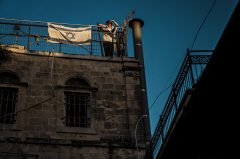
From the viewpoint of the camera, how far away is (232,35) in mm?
8180

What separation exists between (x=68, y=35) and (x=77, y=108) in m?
3.65

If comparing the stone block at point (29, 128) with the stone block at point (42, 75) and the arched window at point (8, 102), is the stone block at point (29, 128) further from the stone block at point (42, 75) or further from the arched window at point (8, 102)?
the stone block at point (42, 75)

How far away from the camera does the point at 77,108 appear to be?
1730 cm

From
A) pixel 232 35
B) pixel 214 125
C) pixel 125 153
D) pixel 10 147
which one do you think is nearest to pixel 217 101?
pixel 214 125

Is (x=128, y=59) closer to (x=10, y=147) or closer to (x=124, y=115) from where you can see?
(x=124, y=115)

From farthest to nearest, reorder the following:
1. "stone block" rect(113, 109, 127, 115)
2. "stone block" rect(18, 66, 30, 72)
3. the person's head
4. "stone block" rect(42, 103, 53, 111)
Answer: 1. the person's head
2. "stone block" rect(18, 66, 30, 72)
3. "stone block" rect(113, 109, 127, 115)
4. "stone block" rect(42, 103, 53, 111)

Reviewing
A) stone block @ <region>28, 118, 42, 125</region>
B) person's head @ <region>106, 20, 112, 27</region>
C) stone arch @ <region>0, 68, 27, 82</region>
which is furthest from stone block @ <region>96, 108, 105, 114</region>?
person's head @ <region>106, 20, 112, 27</region>

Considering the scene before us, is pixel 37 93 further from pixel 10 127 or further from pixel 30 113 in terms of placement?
pixel 10 127

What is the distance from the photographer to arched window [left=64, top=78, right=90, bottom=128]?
16906mm

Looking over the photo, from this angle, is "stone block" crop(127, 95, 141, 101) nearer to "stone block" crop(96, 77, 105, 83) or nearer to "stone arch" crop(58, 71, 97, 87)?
"stone block" crop(96, 77, 105, 83)

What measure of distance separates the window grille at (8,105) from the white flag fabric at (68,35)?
3.17m

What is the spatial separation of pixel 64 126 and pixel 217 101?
8375 millimetres

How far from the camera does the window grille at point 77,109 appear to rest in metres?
16.9

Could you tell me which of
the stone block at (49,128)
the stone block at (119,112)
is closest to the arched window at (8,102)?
the stone block at (49,128)
